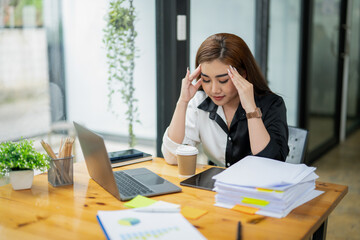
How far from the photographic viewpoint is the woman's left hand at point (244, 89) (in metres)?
1.82

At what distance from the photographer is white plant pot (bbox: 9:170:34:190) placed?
1.48m

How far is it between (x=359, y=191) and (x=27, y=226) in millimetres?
3037

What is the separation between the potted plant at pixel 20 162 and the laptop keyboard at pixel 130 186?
0.88ft

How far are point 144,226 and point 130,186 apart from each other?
1.20ft

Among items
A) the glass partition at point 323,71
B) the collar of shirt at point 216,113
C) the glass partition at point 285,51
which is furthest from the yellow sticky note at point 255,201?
the glass partition at point 323,71

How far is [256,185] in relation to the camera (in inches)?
50.3

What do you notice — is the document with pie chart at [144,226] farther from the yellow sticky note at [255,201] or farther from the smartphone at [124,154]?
the smartphone at [124,154]

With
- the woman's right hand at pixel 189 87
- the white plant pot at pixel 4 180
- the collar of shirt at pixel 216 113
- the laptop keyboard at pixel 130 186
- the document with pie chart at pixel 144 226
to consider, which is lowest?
the white plant pot at pixel 4 180

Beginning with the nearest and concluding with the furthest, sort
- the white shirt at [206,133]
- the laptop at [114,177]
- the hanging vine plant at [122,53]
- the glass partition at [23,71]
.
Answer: the laptop at [114,177] < the glass partition at [23,71] < the white shirt at [206,133] < the hanging vine plant at [122,53]

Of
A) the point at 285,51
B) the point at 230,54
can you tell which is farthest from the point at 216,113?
the point at 285,51

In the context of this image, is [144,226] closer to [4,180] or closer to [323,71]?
[4,180]

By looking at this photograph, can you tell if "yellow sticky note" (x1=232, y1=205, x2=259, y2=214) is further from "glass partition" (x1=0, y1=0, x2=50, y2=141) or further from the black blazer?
"glass partition" (x1=0, y1=0, x2=50, y2=141)

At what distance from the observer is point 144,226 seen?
114 cm

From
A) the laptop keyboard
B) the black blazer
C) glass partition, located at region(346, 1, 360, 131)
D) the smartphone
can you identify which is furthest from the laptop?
glass partition, located at region(346, 1, 360, 131)
